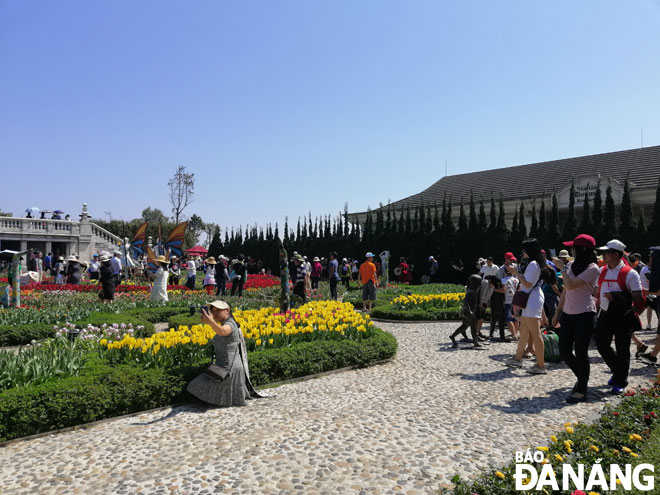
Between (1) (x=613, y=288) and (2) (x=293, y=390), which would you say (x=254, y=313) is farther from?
(1) (x=613, y=288)

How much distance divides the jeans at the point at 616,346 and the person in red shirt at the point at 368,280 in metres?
9.06

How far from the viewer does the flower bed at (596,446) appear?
3.62m

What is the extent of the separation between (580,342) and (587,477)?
2.92 metres

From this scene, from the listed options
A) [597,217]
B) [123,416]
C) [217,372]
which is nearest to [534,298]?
[217,372]

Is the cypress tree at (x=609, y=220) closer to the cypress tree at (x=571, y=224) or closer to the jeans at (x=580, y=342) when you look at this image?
the cypress tree at (x=571, y=224)

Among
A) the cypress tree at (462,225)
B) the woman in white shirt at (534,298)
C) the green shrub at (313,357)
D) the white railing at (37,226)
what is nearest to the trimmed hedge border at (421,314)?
the green shrub at (313,357)

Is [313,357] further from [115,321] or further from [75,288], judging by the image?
[75,288]

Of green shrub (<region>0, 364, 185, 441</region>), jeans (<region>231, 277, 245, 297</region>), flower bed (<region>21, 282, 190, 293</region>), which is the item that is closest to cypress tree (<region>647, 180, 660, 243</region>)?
jeans (<region>231, 277, 245, 297</region>)

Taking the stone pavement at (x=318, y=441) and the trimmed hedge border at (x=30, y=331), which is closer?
the stone pavement at (x=318, y=441)

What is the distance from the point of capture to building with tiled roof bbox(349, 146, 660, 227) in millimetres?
25641

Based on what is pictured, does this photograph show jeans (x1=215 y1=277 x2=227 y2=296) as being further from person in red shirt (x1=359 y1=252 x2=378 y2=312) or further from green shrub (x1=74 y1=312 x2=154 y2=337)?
green shrub (x1=74 y1=312 x2=154 y2=337)

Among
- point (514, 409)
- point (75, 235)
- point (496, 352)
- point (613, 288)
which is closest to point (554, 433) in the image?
point (514, 409)

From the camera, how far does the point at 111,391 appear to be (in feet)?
18.5

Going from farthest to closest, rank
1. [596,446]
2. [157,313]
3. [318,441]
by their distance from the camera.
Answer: [157,313]
[318,441]
[596,446]
